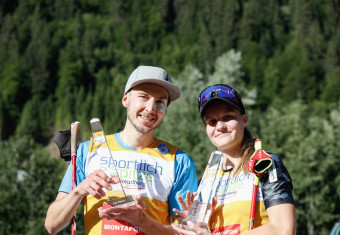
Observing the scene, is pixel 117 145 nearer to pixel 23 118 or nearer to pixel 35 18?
pixel 23 118

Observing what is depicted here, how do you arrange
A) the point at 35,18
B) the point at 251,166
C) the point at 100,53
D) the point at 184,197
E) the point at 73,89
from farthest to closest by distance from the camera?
1. the point at 35,18
2. the point at 100,53
3. the point at 73,89
4. the point at 184,197
5. the point at 251,166

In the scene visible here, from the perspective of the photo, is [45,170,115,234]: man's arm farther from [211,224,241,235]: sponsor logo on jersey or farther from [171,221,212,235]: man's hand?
[211,224,241,235]: sponsor logo on jersey

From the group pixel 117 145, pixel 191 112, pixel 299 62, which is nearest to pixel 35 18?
pixel 299 62

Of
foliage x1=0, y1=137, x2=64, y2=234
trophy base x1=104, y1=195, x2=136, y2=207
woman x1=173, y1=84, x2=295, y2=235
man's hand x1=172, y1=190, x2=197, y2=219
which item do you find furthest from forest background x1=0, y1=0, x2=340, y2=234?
trophy base x1=104, y1=195, x2=136, y2=207

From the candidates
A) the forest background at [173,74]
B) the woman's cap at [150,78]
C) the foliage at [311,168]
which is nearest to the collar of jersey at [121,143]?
the woman's cap at [150,78]

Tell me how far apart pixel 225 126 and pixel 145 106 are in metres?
0.90

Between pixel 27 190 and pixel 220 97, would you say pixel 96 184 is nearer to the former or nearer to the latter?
Answer: pixel 220 97

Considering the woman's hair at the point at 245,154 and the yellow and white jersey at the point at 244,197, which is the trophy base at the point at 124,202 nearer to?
the yellow and white jersey at the point at 244,197

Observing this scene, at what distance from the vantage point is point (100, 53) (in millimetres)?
148250

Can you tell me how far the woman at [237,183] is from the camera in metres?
3.95

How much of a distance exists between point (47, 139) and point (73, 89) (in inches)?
879

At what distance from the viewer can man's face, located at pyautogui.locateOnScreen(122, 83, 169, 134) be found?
4949 millimetres

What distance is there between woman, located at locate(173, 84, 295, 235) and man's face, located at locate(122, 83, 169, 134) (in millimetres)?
526

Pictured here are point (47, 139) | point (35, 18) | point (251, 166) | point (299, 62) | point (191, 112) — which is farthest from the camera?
point (35, 18)
